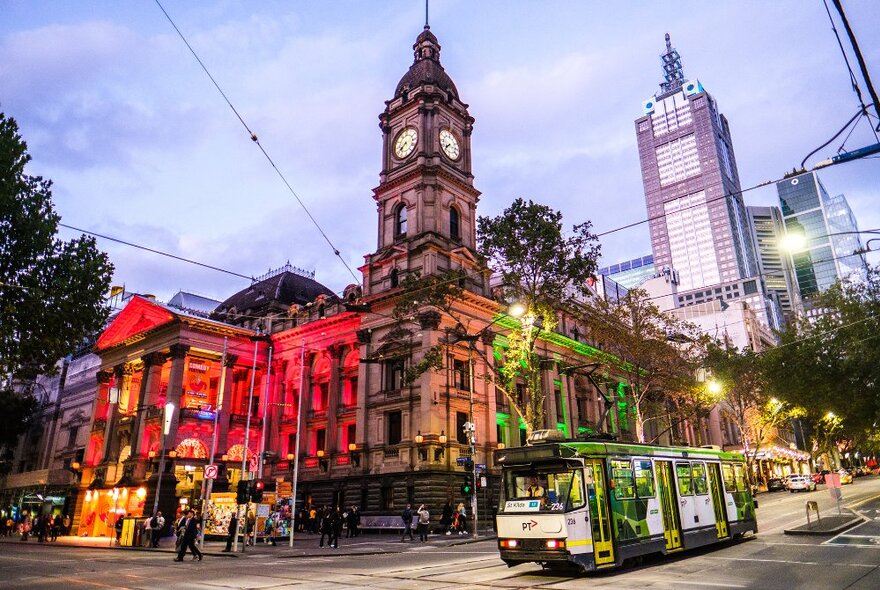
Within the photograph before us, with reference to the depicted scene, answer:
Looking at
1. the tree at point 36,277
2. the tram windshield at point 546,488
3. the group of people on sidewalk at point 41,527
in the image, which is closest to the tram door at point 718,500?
the tram windshield at point 546,488

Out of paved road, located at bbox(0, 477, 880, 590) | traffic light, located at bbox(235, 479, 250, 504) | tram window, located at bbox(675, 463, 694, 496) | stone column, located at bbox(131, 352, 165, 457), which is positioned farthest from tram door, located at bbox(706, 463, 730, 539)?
stone column, located at bbox(131, 352, 165, 457)

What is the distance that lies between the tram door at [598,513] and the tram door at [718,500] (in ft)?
21.5

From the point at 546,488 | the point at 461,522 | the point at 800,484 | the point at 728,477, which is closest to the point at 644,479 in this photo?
the point at 546,488

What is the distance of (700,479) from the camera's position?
1873 cm

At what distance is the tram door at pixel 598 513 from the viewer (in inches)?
557

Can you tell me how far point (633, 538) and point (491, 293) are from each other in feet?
105

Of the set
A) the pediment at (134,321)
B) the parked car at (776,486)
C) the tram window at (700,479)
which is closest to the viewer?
the tram window at (700,479)

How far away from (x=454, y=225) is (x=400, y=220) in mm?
4308

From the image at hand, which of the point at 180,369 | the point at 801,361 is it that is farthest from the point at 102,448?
the point at 801,361

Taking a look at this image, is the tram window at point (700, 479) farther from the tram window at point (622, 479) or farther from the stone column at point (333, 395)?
the stone column at point (333, 395)

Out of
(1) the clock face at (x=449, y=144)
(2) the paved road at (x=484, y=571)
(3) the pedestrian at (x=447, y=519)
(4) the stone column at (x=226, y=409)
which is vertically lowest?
(2) the paved road at (x=484, y=571)

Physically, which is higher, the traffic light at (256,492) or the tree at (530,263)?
the tree at (530,263)

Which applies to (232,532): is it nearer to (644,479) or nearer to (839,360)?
(644,479)

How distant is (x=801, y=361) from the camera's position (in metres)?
36.9
